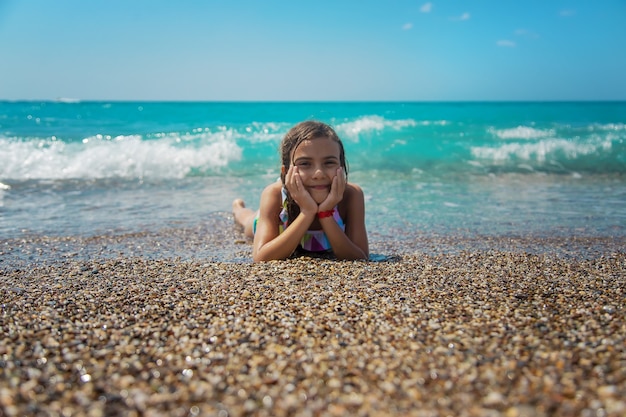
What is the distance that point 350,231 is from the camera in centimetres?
441

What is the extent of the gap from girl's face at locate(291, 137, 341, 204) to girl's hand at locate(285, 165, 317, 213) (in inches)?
2.3

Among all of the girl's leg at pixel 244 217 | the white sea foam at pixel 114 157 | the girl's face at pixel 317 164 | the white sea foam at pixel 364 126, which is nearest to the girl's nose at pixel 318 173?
the girl's face at pixel 317 164

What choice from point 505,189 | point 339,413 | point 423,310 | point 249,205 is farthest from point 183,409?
point 505,189

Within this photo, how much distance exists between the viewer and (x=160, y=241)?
17.7ft

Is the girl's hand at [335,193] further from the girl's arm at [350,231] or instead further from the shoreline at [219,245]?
the shoreline at [219,245]

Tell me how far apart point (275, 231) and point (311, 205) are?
1.76ft

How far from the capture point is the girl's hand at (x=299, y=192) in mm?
4000

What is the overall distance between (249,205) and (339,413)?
650cm

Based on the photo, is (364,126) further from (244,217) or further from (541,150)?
(244,217)

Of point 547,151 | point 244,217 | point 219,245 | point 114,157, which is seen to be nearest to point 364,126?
point 547,151

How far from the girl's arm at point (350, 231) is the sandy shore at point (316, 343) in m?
0.45

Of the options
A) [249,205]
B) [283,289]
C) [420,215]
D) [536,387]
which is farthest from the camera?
[249,205]

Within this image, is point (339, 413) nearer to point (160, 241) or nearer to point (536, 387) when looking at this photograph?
point (536, 387)

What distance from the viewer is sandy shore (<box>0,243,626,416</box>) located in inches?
69.0
